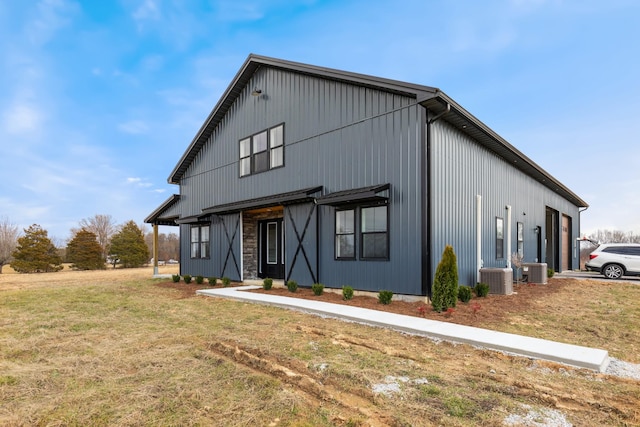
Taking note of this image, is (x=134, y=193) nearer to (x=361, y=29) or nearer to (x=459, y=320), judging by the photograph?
(x=361, y=29)

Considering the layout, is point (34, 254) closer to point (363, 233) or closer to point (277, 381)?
point (363, 233)

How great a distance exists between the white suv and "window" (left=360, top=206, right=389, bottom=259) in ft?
39.2

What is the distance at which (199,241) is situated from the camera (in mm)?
16297

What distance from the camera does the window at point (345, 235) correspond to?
9.82 meters

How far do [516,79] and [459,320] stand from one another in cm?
1260

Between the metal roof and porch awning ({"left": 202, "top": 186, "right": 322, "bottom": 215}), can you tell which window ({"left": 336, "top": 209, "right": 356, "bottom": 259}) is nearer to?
porch awning ({"left": 202, "top": 186, "right": 322, "bottom": 215})

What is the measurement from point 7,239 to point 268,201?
Result: 3811cm

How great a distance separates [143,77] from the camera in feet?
61.3

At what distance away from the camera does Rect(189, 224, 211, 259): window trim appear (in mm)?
15734

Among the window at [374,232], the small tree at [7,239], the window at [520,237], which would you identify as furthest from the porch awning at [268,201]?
the small tree at [7,239]

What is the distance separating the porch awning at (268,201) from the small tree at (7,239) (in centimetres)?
3130

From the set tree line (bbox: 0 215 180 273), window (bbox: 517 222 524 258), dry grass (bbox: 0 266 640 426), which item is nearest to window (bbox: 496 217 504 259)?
window (bbox: 517 222 524 258)

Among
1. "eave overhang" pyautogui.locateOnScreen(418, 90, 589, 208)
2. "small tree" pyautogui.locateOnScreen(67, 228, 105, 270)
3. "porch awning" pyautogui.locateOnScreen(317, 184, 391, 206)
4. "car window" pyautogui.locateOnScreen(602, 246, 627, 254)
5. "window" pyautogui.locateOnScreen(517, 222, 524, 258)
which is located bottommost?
"small tree" pyautogui.locateOnScreen(67, 228, 105, 270)

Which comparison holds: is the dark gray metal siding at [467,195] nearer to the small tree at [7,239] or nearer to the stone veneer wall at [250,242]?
the stone veneer wall at [250,242]
